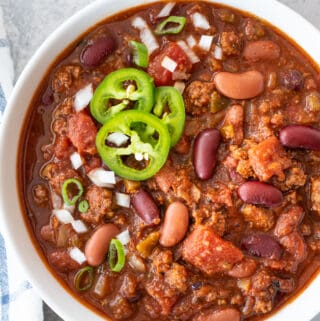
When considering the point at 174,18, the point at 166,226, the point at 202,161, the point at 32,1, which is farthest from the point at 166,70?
the point at 32,1

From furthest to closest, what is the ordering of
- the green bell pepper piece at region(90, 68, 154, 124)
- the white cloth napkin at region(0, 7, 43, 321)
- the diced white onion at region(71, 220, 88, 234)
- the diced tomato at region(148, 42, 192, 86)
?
1. the white cloth napkin at region(0, 7, 43, 321)
2. the diced white onion at region(71, 220, 88, 234)
3. the diced tomato at region(148, 42, 192, 86)
4. the green bell pepper piece at region(90, 68, 154, 124)

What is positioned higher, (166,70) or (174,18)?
(174,18)

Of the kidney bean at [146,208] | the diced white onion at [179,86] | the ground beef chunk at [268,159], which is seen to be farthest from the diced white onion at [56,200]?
the ground beef chunk at [268,159]

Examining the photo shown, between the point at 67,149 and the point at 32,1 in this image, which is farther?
the point at 32,1

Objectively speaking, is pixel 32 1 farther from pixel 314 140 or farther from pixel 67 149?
pixel 314 140

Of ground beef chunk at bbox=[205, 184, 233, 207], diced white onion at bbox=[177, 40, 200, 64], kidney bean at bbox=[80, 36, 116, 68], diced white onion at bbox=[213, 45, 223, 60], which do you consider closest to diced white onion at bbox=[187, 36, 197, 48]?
diced white onion at bbox=[177, 40, 200, 64]

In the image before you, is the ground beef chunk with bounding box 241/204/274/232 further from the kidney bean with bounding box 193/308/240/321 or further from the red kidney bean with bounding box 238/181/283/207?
the kidney bean with bounding box 193/308/240/321

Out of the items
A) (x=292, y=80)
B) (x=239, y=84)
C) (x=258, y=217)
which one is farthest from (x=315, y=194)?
(x=239, y=84)
